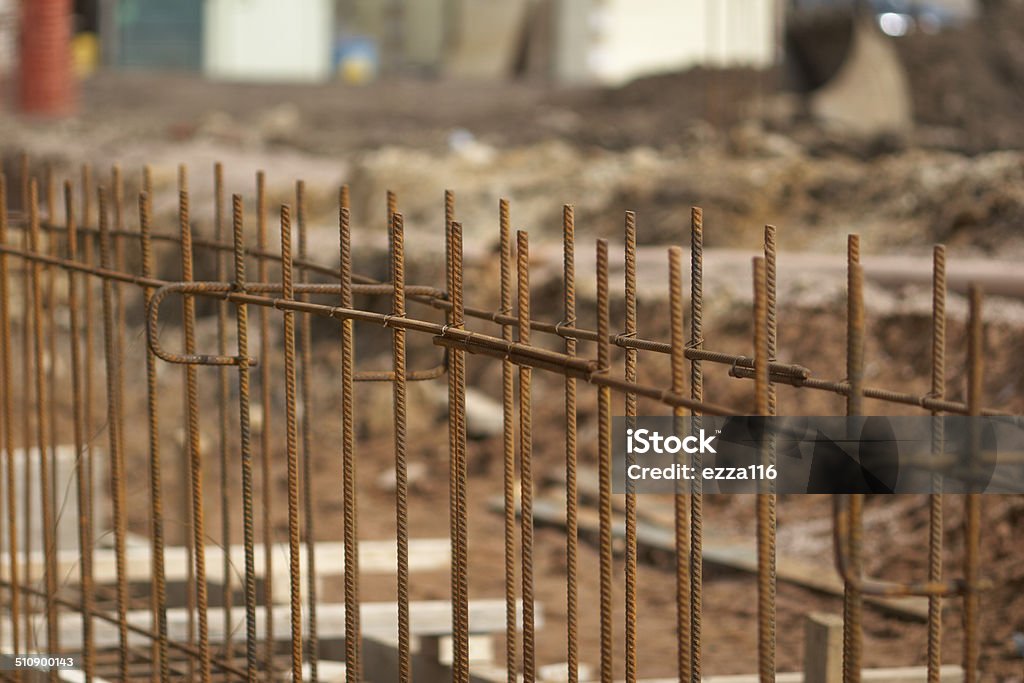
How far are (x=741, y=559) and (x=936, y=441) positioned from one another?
4063 millimetres

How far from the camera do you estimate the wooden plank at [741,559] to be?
601 cm

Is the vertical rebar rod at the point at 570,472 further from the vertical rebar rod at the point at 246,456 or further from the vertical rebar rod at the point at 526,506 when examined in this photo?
the vertical rebar rod at the point at 246,456

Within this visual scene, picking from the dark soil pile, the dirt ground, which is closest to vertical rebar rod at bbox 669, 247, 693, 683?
the dirt ground

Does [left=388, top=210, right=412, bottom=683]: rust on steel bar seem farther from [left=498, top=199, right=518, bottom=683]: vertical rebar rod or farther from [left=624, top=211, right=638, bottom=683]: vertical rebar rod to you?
[left=624, top=211, right=638, bottom=683]: vertical rebar rod

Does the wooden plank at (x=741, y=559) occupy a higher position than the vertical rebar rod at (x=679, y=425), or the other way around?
the vertical rebar rod at (x=679, y=425)

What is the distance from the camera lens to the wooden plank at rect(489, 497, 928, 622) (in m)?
6.01

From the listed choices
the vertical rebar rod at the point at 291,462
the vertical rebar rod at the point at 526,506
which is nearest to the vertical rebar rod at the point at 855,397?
the vertical rebar rod at the point at 526,506

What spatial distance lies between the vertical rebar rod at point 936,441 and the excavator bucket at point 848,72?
13617 millimetres

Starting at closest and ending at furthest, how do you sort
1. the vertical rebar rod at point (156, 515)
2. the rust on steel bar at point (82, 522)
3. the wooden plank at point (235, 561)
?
the vertical rebar rod at point (156, 515) → the rust on steel bar at point (82, 522) → the wooden plank at point (235, 561)

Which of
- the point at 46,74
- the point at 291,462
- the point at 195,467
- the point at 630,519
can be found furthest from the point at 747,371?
the point at 46,74

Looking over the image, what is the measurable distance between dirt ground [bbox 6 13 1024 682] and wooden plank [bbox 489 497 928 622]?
0.06 metres

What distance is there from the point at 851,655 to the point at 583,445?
6.52 meters

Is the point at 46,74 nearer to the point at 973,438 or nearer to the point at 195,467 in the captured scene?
the point at 195,467

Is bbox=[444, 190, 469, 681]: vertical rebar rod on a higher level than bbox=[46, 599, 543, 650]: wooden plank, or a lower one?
higher
